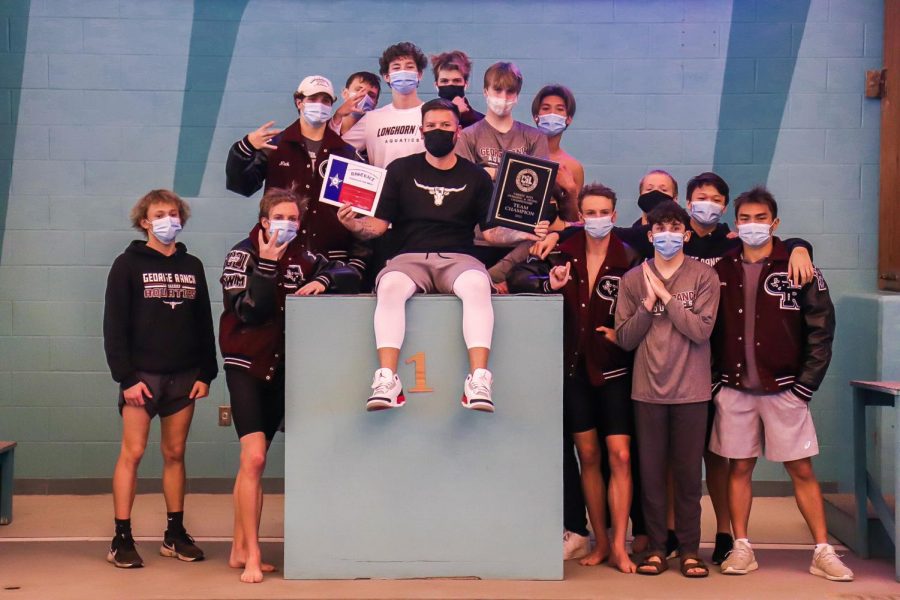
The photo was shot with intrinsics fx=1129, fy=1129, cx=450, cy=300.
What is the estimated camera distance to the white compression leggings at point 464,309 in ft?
14.7

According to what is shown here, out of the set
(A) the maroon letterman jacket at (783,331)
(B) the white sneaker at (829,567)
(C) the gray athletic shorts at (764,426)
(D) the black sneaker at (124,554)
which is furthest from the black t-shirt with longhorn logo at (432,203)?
(B) the white sneaker at (829,567)

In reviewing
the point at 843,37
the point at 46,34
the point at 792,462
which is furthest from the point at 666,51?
the point at 46,34

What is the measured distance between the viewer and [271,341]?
15.3 feet

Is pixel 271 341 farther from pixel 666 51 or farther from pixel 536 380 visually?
pixel 666 51

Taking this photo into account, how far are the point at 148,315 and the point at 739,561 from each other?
2.72 m

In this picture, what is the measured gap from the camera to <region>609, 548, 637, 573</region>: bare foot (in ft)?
15.6

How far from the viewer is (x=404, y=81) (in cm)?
518

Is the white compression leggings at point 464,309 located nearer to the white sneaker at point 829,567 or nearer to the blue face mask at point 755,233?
the blue face mask at point 755,233

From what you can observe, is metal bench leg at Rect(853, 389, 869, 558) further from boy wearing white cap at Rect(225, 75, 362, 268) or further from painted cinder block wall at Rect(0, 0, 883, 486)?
boy wearing white cap at Rect(225, 75, 362, 268)

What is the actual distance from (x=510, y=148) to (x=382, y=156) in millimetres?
585

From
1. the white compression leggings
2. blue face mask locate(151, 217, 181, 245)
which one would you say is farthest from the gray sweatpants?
blue face mask locate(151, 217, 181, 245)

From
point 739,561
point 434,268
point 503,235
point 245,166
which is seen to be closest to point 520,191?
point 503,235

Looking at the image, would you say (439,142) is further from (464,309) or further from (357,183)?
(464,309)

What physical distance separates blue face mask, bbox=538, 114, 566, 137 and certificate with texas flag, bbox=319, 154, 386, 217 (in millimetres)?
903
